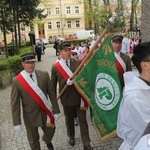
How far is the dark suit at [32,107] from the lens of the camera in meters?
3.89

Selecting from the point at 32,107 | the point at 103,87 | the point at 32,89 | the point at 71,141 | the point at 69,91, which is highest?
the point at 103,87

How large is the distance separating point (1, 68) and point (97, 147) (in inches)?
286

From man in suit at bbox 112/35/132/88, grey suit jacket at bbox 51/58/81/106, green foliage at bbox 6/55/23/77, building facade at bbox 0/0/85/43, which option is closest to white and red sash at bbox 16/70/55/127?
grey suit jacket at bbox 51/58/81/106

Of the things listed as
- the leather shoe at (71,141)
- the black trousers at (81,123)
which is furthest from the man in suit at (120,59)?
the leather shoe at (71,141)

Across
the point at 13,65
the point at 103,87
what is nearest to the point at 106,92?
the point at 103,87

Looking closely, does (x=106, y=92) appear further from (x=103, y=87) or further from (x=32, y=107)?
(x=32, y=107)

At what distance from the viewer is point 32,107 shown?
4016 millimetres

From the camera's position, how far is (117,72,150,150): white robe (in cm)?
175

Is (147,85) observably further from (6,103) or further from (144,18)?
(6,103)

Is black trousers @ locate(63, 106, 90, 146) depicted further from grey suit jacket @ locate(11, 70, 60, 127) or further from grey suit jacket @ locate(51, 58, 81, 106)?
grey suit jacket @ locate(11, 70, 60, 127)

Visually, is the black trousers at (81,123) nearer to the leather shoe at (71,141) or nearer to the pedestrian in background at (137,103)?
the leather shoe at (71,141)

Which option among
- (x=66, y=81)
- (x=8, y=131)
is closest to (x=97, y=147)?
(x=66, y=81)

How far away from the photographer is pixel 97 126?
379 cm

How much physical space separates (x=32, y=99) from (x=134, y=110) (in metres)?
2.49
